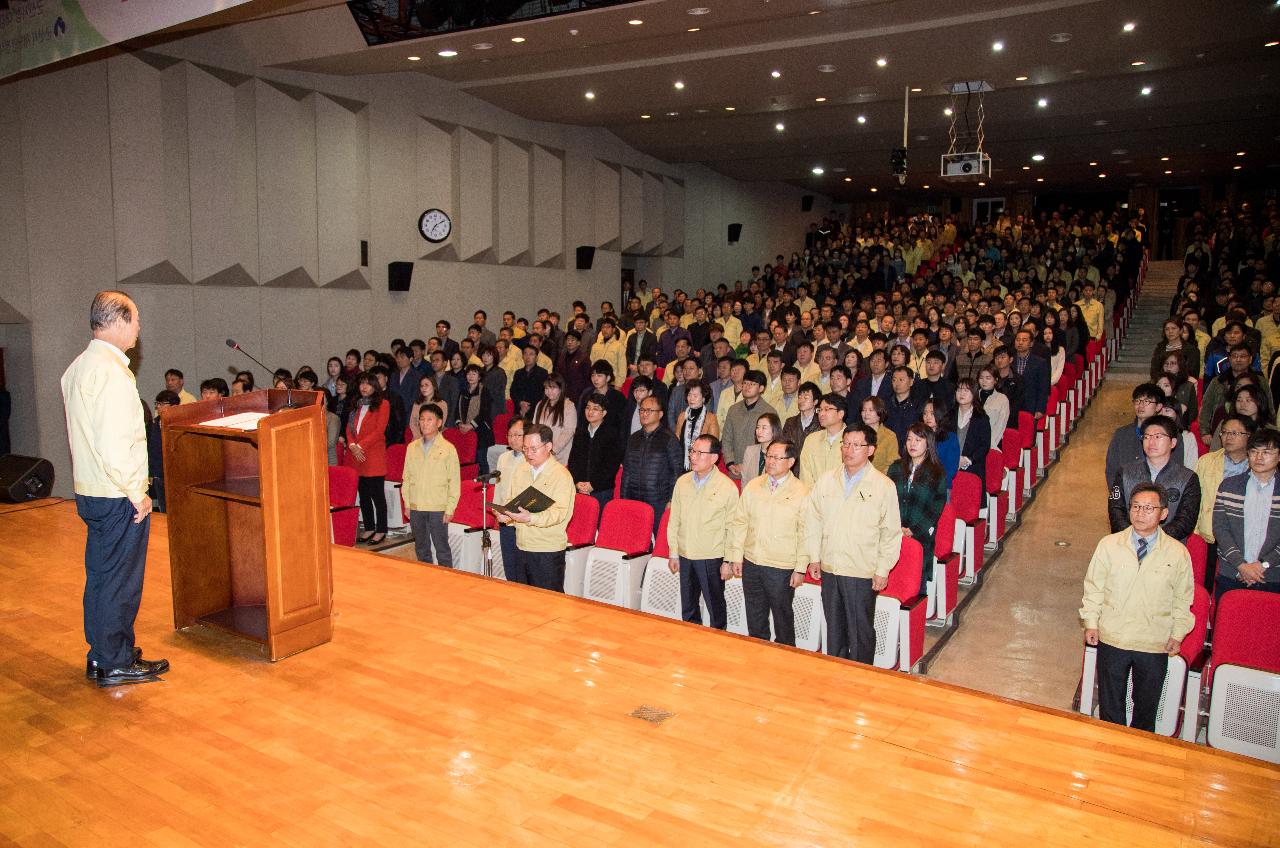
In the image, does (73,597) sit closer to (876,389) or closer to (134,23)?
(134,23)

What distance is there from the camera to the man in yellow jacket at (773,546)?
14.8ft

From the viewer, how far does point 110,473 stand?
9.62 ft

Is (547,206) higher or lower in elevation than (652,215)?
lower

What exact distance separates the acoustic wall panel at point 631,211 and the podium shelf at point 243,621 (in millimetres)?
13857

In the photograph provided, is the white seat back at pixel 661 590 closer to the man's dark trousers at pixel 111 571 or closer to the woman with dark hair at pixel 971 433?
the woman with dark hair at pixel 971 433

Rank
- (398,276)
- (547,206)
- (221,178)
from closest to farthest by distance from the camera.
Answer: (221,178) < (398,276) < (547,206)

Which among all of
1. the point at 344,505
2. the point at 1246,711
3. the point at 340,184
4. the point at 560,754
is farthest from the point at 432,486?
the point at 340,184

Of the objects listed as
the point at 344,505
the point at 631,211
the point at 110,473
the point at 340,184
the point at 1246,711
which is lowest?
the point at 1246,711

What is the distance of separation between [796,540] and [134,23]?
13.9 feet

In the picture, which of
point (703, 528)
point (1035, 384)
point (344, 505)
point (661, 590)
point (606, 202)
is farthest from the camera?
point (606, 202)

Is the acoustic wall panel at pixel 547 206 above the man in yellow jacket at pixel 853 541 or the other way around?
above

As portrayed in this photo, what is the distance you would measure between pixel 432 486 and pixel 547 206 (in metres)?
9.69

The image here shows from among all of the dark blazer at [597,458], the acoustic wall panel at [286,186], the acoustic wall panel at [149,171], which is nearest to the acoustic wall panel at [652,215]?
the acoustic wall panel at [286,186]

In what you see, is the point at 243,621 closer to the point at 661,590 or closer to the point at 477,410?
the point at 661,590
